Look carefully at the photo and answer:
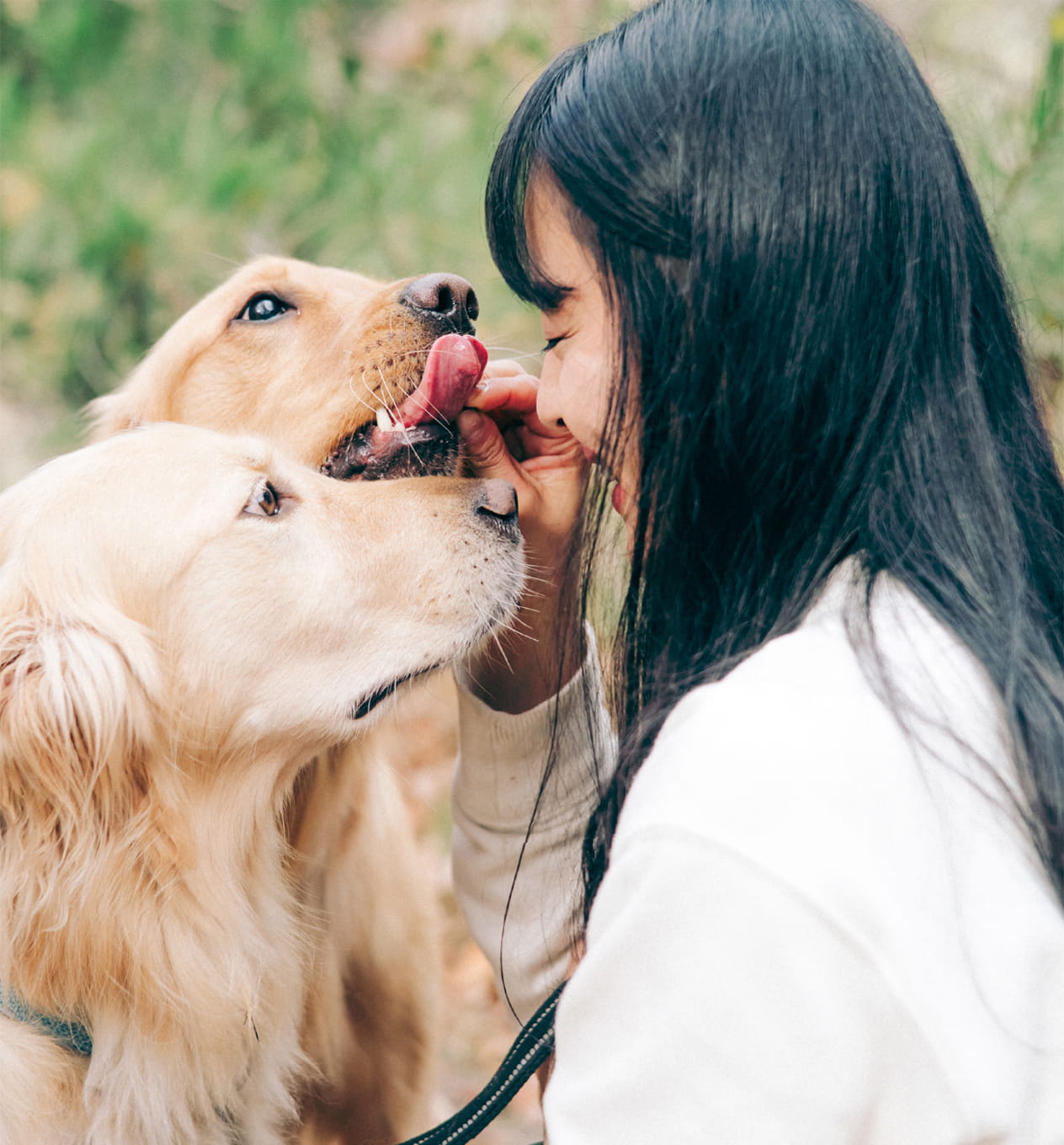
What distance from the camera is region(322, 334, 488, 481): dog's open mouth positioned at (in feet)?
6.63

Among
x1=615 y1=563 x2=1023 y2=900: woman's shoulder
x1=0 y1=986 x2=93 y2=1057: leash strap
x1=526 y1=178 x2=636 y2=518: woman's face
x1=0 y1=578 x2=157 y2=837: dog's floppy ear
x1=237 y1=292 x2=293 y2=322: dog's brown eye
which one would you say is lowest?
x1=0 y1=986 x2=93 y2=1057: leash strap

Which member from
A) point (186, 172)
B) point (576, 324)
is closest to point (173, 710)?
point (576, 324)

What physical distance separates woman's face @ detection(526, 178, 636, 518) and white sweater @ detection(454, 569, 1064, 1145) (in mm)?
473

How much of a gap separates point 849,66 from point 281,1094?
180 cm

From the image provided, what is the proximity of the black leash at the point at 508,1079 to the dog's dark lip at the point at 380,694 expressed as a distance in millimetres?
516

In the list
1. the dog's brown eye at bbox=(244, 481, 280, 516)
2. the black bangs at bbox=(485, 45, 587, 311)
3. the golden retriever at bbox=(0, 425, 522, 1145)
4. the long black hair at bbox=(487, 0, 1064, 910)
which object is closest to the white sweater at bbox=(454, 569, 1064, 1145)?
the long black hair at bbox=(487, 0, 1064, 910)

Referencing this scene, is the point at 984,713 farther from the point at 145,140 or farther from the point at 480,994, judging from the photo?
the point at 145,140

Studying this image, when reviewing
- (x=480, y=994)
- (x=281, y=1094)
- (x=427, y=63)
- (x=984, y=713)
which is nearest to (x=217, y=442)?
(x=281, y=1094)

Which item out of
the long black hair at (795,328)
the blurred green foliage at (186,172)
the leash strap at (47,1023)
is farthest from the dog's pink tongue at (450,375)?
the blurred green foliage at (186,172)

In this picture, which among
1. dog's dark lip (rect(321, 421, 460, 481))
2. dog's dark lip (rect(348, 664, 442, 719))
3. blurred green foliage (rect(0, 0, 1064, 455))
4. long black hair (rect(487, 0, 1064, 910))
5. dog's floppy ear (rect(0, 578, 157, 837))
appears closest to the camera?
long black hair (rect(487, 0, 1064, 910))

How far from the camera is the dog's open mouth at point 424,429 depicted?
202 cm

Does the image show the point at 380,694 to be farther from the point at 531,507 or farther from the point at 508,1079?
the point at 508,1079

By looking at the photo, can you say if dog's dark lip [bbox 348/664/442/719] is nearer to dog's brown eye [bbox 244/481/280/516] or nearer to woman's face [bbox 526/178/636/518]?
dog's brown eye [bbox 244/481/280/516]

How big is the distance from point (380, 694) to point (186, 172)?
4.11 metres
